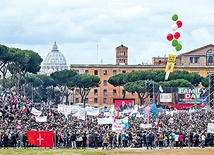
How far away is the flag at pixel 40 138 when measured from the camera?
167 feet

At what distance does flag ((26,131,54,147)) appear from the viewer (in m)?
50.8

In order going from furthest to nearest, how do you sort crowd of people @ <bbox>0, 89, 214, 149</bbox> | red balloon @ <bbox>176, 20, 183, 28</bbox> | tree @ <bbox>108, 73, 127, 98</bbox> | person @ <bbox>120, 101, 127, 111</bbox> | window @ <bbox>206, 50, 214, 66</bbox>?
window @ <bbox>206, 50, 214, 66</bbox>, tree @ <bbox>108, 73, 127, 98</bbox>, person @ <bbox>120, 101, 127, 111</bbox>, crowd of people @ <bbox>0, 89, 214, 149</bbox>, red balloon @ <bbox>176, 20, 183, 28</bbox>

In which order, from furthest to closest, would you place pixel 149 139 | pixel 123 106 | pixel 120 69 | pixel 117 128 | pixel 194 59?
pixel 120 69, pixel 194 59, pixel 123 106, pixel 149 139, pixel 117 128

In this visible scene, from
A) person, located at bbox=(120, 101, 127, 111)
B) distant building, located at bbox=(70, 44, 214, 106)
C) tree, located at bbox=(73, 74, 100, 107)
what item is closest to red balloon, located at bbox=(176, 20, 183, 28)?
person, located at bbox=(120, 101, 127, 111)

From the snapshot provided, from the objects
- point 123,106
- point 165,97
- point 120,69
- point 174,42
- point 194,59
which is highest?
point 194,59

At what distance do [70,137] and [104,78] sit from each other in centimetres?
13184

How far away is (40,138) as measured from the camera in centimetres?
5097

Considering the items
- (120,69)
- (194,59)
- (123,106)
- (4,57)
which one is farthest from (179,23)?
(120,69)

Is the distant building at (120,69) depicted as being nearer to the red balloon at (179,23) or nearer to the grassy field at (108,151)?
the grassy field at (108,151)

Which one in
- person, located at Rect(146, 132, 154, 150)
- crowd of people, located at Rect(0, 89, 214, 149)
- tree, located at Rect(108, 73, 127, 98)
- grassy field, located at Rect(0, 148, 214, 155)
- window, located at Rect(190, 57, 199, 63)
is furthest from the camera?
window, located at Rect(190, 57, 199, 63)

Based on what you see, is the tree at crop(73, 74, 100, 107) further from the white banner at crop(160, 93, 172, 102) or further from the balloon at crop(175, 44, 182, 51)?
the balloon at crop(175, 44, 182, 51)

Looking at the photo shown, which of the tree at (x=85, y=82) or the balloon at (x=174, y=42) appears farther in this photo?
the tree at (x=85, y=82)

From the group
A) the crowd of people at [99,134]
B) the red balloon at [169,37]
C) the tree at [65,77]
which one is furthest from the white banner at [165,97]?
the red balloon at [169,37]

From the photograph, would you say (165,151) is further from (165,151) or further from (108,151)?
(108,151)
